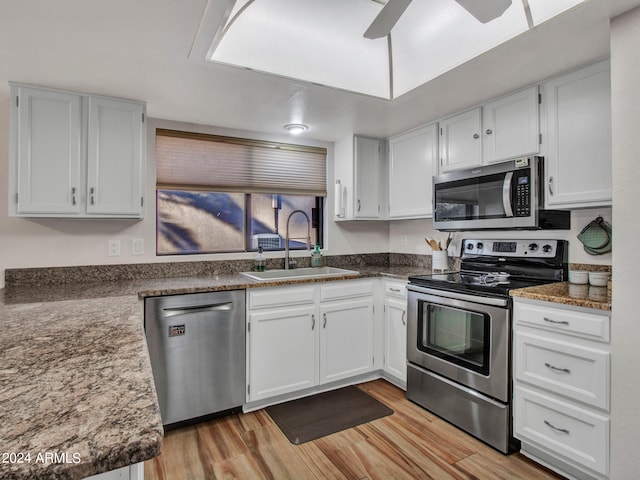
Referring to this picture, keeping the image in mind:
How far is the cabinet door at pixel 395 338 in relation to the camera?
2.81 m

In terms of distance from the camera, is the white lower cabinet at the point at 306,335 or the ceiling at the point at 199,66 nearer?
the ceiling at the point at 199,66

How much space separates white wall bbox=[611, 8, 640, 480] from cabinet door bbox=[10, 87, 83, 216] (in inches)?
112

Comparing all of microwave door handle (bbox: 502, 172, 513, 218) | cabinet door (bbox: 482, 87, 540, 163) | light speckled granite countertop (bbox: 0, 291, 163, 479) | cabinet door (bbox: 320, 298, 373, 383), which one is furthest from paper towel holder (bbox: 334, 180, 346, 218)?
light speckled granite countertop (bbox: 0, 291, 163, 479)

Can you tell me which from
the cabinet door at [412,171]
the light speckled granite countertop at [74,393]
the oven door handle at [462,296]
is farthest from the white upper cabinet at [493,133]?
the light speckled granite countertop at [74,393]

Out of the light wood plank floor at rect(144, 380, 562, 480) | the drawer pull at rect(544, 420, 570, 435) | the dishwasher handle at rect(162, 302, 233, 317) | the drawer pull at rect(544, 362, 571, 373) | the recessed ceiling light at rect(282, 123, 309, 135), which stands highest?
the recessed ceiling light at rect(282, 123, 309, 135)

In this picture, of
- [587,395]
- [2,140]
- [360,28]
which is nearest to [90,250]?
[2,140]

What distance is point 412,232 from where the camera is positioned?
353 centimetres

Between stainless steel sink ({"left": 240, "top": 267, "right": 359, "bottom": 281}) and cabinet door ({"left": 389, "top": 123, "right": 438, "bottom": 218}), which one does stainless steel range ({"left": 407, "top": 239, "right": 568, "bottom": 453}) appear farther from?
stainless steel sink ({"left": 240, "top": 267, "right": 359, "bottom": 281})

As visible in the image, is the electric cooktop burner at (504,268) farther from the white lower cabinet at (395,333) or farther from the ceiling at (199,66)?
the ceiling at (199,66)

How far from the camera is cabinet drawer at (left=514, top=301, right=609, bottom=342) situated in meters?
1.67

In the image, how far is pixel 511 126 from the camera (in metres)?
2.34

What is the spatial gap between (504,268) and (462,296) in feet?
1.80

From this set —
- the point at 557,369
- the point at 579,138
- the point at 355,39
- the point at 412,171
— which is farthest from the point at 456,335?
the point at 355,39

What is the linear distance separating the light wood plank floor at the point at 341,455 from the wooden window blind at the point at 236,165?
180cm
